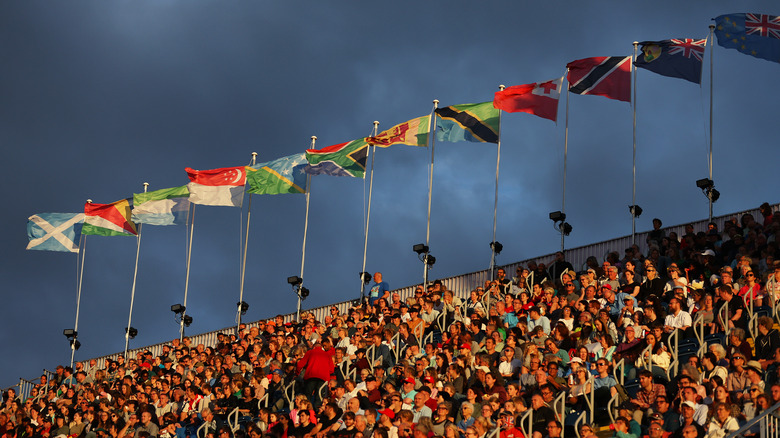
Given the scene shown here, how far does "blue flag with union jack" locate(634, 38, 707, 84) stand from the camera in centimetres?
2342

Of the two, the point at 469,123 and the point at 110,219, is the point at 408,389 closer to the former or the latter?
the point at 469,123

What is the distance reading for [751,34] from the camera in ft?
71.5

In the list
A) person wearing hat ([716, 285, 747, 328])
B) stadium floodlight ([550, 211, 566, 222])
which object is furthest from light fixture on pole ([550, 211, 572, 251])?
person wearing hat ([716, 285, 747, 328])

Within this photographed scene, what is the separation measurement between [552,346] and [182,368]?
35.4ft

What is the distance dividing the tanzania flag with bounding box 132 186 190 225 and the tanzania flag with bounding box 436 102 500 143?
350 inches

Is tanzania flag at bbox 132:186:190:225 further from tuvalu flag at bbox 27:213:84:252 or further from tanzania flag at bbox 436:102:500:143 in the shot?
tanzania flag at bbox 436:102:500:143

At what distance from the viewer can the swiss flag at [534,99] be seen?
82.0ft

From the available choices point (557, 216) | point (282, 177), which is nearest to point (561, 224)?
point (557, 216)

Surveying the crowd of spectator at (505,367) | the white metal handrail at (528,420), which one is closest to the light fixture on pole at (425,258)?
the crowd of spectator at (505,367)

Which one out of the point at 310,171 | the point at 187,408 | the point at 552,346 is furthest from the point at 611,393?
the point at 310,171

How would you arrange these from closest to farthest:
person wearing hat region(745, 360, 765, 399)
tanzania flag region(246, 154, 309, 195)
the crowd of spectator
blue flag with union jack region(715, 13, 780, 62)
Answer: person wearing hat region(745, 360, 765, 399) < the crowd of spectator < blue flag with union jack region(715, 13, 780, 62) < tanzania flag region(246, 154, 309, 195)

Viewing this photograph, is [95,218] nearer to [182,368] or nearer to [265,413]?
[182,368]

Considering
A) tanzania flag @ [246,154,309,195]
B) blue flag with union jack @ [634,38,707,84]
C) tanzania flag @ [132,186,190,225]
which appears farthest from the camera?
tanzania flag @ [132,186,190,225]

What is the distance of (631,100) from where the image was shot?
24.8 m
